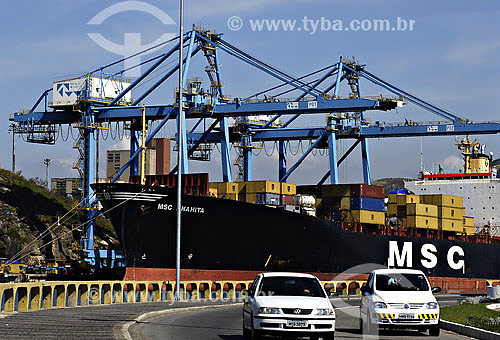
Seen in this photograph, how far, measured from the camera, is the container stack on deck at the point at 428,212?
5456 cm

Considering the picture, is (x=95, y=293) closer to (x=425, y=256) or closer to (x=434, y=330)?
(x=434, y=330)

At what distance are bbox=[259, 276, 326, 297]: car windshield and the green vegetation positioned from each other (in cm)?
444

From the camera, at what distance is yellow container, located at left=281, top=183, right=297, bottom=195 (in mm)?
48969

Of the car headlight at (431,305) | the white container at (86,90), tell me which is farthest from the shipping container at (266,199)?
the car headlight at (431,305)

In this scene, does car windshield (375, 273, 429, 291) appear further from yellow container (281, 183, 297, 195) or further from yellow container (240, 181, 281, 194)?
yellow container (281, 183, 297, 195)

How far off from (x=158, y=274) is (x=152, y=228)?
2447 mm

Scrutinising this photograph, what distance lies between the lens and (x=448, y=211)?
5706 cm

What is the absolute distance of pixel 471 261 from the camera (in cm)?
6034

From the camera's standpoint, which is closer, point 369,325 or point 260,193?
point 369,325

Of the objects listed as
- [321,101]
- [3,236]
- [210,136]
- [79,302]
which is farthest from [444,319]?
[3,236]

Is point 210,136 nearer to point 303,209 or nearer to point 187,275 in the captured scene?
point 303,209

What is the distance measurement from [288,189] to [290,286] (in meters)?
32.9

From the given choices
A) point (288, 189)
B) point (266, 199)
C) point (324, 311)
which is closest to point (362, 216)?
point (288, 189)

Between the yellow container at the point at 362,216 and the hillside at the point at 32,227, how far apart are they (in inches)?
1052
